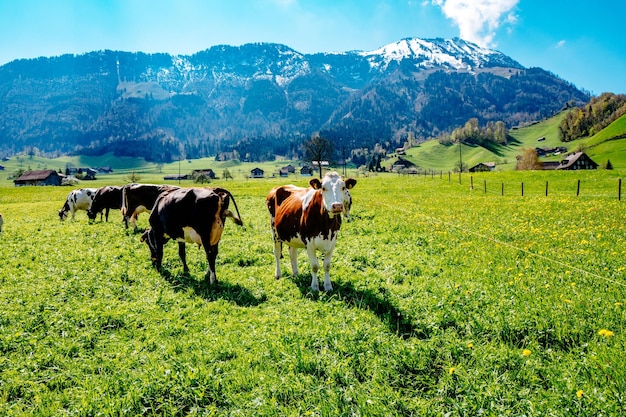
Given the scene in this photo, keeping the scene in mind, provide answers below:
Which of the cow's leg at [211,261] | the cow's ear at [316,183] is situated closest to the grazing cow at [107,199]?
the cow's leg at [211,261]

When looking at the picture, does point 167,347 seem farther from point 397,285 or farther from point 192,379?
point 397,285

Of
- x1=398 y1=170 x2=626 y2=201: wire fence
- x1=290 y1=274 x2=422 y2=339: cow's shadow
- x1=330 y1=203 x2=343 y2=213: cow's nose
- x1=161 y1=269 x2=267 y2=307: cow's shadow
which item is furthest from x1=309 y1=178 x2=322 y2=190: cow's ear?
x1=398 y1=170 x2=626 y2=201: wire fence

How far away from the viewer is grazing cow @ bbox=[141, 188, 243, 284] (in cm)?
1059

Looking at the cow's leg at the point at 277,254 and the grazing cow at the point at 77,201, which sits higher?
the grazing cow at the point at 77,201

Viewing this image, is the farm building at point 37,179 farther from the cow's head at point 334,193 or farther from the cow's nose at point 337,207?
the cow's nose at point 337,207

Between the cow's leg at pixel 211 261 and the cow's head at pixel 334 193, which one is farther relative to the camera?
the cow's leg at pixel 211 261

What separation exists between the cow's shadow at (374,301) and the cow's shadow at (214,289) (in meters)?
1.45

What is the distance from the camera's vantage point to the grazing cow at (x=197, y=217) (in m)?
10.6

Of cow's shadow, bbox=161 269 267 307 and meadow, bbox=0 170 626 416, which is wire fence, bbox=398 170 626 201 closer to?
meadow, bbox=0 170 626 416

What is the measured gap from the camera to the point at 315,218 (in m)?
9.91

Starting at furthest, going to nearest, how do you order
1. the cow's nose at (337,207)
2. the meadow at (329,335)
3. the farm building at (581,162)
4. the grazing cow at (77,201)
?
the farm building at (581,162) → the grazing cow at (77,201) → the cow's nose at (337,207) → the meadow at (329,335)

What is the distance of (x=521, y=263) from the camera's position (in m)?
10.8

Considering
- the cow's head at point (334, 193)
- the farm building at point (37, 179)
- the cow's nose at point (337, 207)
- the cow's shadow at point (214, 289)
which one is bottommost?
the cow's shadow at point (214, 289)

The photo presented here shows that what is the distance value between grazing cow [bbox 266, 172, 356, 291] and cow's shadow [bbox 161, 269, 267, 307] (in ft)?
5.21
